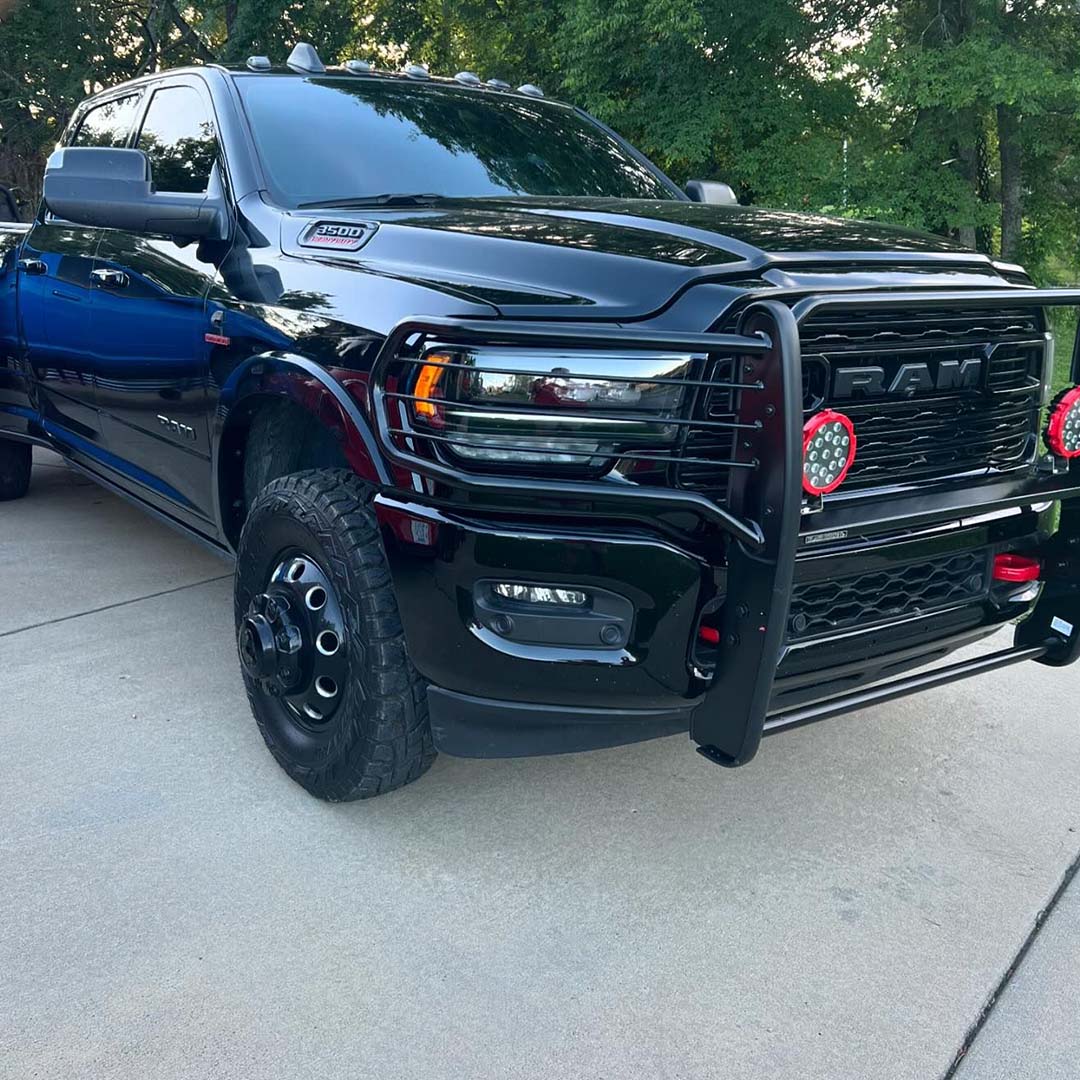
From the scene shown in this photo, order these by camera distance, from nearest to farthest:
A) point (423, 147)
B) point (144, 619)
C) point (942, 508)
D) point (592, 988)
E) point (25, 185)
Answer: point (592, 988) → point (942, 508) → point (423, 147) → point (144, 619) → point (25, 185)

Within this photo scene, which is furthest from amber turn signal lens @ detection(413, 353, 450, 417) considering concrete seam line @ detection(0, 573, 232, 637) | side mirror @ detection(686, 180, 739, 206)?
→ concrete seam line @ detection(0, 573, 232, 637)

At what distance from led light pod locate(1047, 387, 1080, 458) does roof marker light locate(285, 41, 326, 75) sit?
264cm

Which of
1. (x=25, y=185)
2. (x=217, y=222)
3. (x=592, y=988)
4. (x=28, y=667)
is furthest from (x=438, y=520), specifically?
(x=25, y=185)

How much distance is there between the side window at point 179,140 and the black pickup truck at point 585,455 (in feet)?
0.74

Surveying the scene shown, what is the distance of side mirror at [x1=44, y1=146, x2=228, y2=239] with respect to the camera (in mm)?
3244

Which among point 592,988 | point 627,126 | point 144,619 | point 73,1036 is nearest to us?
point 73,1036

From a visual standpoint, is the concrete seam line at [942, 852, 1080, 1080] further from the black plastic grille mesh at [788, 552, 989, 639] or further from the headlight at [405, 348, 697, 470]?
the headlight at [405, 348, 697, 470]

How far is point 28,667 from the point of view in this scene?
148 inches

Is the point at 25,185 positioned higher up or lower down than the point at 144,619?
higher up

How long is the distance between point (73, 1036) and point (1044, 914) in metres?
2.08

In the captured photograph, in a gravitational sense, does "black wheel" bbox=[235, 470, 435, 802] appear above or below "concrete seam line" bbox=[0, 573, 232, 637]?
above

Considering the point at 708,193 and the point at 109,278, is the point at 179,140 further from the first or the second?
the point at 708,193

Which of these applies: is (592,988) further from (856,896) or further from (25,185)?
(25,185)

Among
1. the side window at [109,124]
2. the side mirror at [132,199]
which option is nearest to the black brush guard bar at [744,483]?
the side mirror at [132,199]
